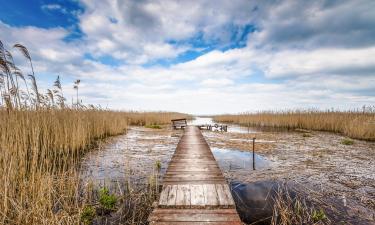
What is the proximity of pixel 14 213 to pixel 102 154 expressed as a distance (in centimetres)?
533

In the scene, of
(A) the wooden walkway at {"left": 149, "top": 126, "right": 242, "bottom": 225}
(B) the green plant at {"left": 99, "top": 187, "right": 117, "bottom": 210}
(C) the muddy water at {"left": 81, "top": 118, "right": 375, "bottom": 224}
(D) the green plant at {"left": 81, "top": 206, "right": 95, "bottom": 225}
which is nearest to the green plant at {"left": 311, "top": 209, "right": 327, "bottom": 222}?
(C) the muddy water at {"left": 81, "top": 118, "right": 375, "bottom": 224}

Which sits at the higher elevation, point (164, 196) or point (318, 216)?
point (164, 196)

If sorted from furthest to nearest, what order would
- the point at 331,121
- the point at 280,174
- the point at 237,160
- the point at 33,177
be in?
the point at 331,121 < the point at 237,160 < the point at 280,174 < the point at 33,177

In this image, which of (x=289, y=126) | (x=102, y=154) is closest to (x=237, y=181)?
(x=102, y=154)

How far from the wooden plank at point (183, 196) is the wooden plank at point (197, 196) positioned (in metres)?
0.07

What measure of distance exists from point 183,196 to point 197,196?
0.78 feet

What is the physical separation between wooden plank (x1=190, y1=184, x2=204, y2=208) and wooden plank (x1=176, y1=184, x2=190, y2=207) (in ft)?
0.23

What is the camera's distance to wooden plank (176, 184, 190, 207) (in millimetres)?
3485

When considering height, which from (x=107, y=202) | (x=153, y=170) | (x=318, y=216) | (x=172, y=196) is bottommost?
(x=318, y=216)

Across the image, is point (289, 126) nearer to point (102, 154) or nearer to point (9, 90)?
point (102, 154)

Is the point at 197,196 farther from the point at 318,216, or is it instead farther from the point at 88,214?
the point at 318,216

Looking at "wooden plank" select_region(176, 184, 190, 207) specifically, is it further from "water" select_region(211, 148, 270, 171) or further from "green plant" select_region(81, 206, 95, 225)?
"water" select_region(211, 148, 270, 171)

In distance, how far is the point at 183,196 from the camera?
3.78 meters

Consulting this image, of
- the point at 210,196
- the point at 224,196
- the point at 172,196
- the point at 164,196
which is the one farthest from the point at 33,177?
the point at 224,196
